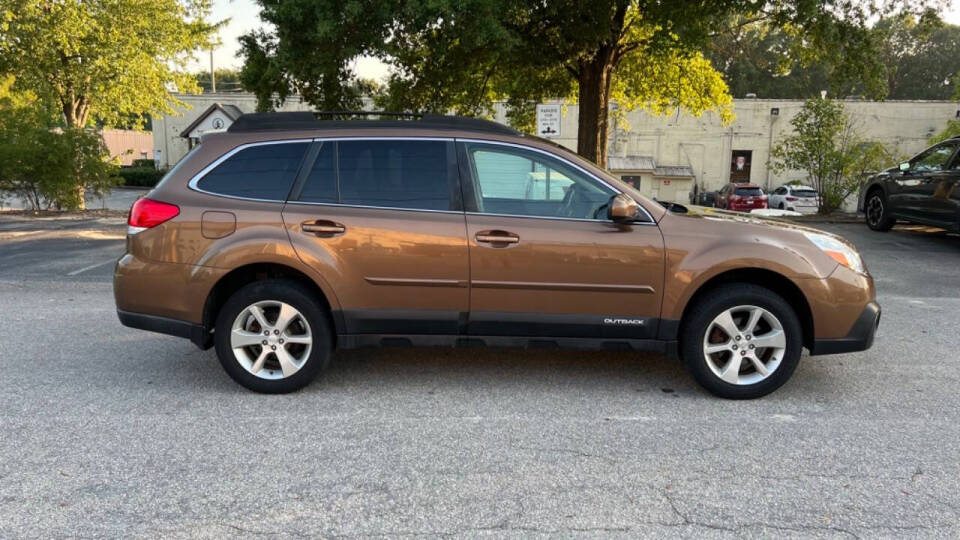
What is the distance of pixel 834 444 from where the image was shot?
3.77 meters

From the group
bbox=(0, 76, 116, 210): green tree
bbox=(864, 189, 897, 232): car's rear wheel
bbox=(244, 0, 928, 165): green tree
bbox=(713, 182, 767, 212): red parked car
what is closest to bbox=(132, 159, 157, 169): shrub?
bbox=(0, 76, 116, 210): green tree

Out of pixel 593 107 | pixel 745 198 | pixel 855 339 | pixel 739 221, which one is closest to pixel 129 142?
pixel 745 198

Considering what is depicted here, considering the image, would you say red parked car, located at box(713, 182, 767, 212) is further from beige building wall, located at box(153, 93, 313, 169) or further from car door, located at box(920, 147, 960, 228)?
beige building wall, located at box(153, 93, 313, 169)

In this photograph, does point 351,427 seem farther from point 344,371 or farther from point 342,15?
point 342,15

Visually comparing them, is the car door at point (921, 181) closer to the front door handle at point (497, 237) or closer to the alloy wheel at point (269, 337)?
the front door handle at point (497, 237)

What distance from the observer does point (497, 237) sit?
14.1 feet

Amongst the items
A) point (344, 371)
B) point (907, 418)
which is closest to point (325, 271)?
point (344, 371)

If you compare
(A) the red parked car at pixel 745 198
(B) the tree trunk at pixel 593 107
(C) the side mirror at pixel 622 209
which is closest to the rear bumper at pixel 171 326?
(C) the side mirror at pixel 622 209

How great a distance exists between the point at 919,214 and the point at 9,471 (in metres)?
12.4

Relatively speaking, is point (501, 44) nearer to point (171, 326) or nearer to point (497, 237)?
point (497, 237)

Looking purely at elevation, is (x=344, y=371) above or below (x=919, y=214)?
below

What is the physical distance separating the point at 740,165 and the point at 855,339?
125 ft

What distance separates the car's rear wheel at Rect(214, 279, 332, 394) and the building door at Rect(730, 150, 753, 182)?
39102 millimetres

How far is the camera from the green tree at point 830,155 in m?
15.4
